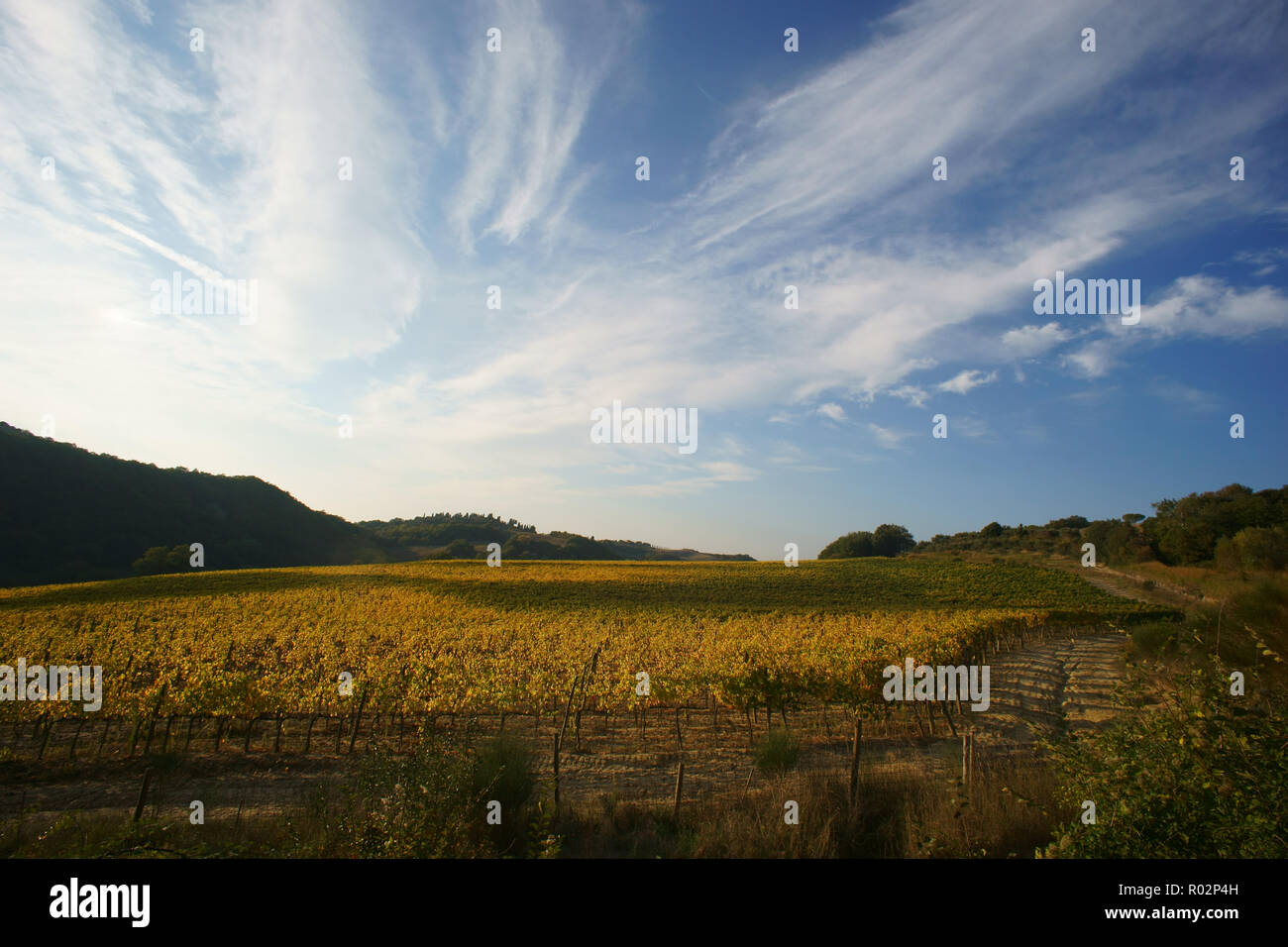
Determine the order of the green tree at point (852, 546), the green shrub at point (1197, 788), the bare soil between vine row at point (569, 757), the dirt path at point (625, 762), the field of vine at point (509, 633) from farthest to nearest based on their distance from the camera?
the green tree at point (852, 546), the field of vine at point (509, 633), the dirt path at point (625, 762), the bare soil between vine row at point (569, 757), the green shrub at point (1197, 788)

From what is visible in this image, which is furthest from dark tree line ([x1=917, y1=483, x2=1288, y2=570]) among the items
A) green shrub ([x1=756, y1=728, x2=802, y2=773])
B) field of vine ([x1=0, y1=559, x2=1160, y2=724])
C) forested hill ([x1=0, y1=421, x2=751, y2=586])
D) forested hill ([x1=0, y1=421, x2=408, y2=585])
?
forested hill ([x1=0, y1=421, x2=408, y2=585])

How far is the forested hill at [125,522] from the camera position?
54.6 m

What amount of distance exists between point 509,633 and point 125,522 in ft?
214

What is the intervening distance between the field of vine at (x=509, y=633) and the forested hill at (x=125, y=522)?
24.4 m

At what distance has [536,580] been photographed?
46.6 metres

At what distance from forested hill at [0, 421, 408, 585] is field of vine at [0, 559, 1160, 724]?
2444 centimetres

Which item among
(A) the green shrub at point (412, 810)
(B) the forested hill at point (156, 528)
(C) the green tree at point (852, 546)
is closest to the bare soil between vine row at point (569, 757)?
(A) the green shrub at point (412, 810)

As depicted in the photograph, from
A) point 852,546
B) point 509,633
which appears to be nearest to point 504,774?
point 509,633

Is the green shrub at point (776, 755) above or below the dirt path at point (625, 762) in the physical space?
above

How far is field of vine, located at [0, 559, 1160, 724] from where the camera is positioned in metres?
15.2

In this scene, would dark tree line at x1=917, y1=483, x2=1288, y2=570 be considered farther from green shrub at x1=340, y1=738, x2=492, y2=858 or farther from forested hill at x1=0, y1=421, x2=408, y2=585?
forested hill at x1=0, y1=421, x2=408, y2=585

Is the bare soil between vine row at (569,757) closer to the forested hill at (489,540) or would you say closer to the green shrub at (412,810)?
the green shrub at (412,810)

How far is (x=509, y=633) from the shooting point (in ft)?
87.7

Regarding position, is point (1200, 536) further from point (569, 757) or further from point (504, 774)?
point (504, 774)
